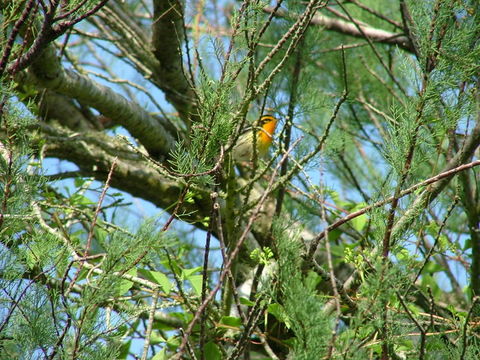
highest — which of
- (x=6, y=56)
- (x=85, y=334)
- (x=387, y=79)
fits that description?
(x=387, y=79)

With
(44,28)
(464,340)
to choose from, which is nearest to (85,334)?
(44,28)

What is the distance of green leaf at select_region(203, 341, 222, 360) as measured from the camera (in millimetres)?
2184

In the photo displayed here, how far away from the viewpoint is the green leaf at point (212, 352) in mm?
2184

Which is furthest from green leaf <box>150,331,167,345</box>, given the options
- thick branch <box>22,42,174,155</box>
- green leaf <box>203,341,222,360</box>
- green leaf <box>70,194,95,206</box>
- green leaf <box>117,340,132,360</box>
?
thick branch <box>22,42,174,155</box>

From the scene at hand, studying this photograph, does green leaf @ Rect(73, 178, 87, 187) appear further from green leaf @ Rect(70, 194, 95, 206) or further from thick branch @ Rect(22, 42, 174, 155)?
thick branch @ Rect(22, 42, 174, 155)

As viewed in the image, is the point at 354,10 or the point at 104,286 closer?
the point at 104,286

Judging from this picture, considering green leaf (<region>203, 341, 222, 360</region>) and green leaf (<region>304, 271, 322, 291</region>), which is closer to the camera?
green leaf (<region>304, 271, 322, 291</region>)

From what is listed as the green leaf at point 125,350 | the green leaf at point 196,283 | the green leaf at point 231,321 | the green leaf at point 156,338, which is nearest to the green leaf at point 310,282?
the green leaf at point 231,321

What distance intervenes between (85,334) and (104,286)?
0.13 meters

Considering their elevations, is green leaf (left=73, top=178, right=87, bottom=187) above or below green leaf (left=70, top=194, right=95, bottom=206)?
above

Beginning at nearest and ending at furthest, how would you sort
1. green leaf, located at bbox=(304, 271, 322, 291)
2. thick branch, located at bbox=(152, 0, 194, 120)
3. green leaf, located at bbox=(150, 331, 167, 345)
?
green leaf, located at bbox=(304, 271, 322, 291) < green leaf, located at bbox=(150, 331, 167, 345) < thick branch, located at bbox=(152, 0, 194, 120)

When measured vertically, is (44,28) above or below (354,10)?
below

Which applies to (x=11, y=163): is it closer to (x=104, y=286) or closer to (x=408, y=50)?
(x=104, y=286)

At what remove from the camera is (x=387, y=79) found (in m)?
4.72
